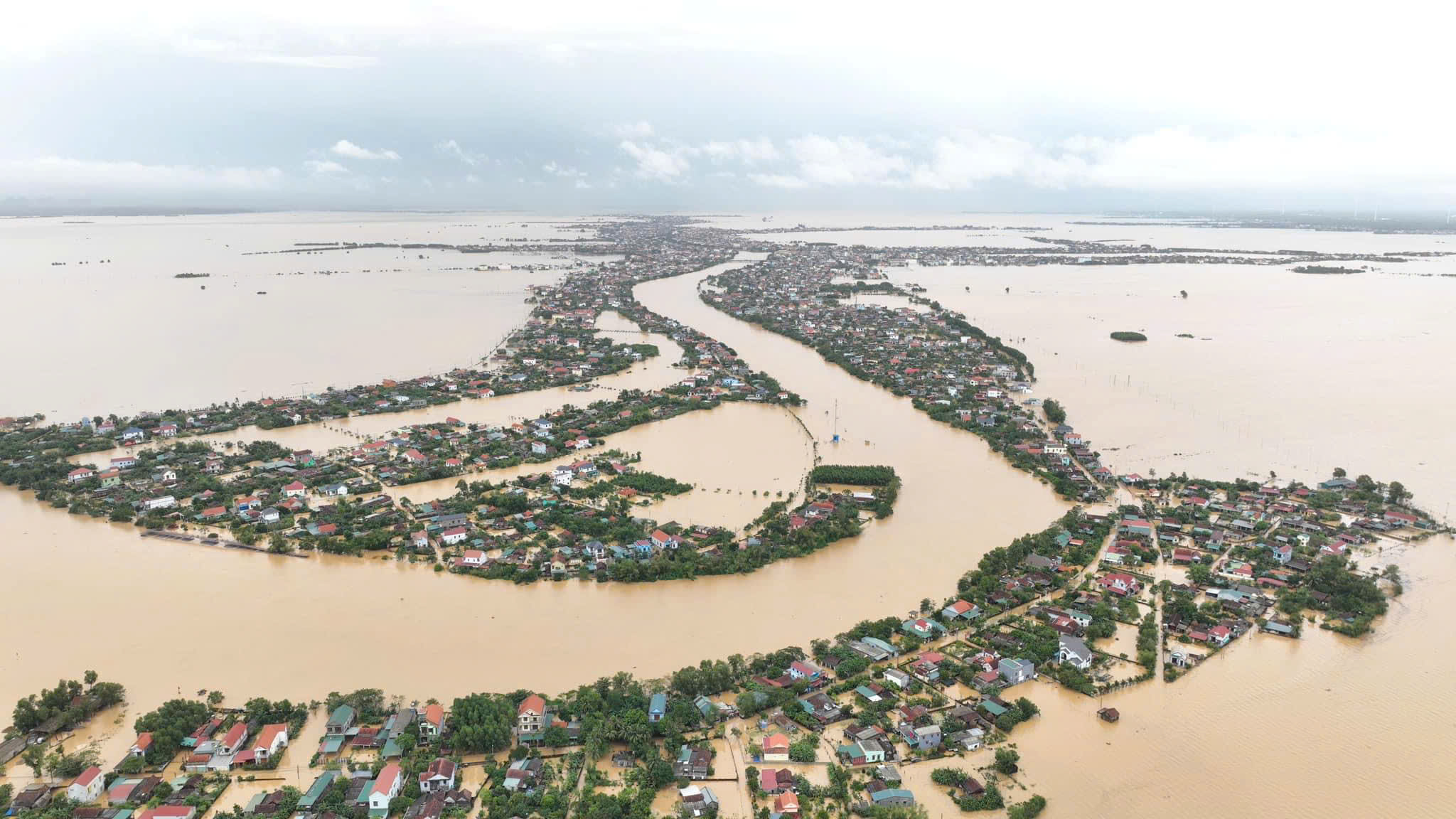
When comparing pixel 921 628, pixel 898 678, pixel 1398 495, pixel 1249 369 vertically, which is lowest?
pixel 898 678

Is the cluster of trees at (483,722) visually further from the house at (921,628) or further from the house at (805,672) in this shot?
the house at (921,628)

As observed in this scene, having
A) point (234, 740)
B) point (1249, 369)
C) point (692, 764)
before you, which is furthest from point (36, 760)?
point (1249, 369)

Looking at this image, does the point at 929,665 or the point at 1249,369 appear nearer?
the point at 929,665

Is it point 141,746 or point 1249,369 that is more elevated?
point 1249,369

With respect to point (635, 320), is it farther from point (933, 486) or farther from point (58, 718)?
point (58, 718)

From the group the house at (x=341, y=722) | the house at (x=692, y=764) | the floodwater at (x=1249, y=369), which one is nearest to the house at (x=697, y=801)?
the house at (x=692, y=764)

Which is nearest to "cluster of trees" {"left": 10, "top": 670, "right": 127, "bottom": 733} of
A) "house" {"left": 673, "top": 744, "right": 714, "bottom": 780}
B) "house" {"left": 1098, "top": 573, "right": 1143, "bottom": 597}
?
"house" {"left": 673, "top": 744, "right": 714, "bottom": 780}

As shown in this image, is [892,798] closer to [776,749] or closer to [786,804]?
[786,804]
